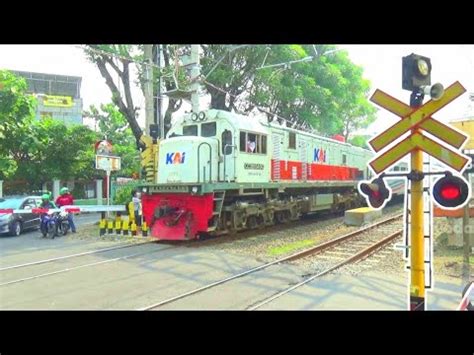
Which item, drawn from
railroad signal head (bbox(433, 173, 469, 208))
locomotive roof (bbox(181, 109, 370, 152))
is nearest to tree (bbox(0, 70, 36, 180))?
locomotive roof (bbox(181, 109, 370, 152))

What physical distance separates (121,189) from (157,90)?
191 inches

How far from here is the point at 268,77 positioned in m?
21.4

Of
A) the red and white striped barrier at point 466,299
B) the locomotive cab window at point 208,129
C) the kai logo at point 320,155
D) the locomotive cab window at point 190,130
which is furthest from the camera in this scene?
the kai logo at point 320,155

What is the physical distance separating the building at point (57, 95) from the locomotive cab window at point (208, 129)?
34.1 m

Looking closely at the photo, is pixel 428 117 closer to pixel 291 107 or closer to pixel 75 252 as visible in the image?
pixel 75 252

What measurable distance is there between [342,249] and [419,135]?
7.06m

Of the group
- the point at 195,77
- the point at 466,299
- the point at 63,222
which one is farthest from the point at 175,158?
the point at 466,299

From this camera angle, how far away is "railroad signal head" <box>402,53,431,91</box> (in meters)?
3.92

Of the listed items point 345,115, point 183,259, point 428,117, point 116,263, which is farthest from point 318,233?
point 345,115

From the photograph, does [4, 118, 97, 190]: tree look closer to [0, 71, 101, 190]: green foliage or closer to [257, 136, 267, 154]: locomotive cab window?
[0, 71, 101, 190]: green foliage

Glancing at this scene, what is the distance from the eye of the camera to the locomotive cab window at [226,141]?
40.0 ft

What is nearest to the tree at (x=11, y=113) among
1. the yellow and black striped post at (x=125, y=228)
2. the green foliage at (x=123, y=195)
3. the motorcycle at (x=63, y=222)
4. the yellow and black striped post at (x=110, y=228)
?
the green foliage at (x=123, y=195)

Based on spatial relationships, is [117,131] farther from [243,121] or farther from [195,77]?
[243,121]

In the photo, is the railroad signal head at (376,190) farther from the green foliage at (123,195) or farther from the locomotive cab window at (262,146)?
the green foliage at (123,195)
